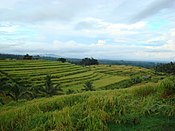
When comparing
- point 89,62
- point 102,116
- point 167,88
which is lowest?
point 89,62

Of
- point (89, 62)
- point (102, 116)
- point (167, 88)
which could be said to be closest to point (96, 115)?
point (102, 116)

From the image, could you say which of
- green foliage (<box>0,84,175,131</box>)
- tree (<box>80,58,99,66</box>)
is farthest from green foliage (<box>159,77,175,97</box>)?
tree (<box>80,58,99,66</box>)

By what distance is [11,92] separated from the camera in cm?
2717

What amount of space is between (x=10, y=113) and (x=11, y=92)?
72.0 feet

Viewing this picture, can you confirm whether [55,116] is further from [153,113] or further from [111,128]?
[153,113]

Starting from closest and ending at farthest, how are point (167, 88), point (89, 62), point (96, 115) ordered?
1. point (96, 115)
2. point (167, 88)
3. point (89, 62)

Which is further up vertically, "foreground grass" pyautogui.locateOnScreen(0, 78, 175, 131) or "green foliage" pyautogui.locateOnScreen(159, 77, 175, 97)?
"green foliage" pyautogui.locateOnScreen(159, 77, 175, 97)

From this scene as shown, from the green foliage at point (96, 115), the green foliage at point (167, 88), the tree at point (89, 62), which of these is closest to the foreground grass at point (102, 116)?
the green foliage at point (96, 115)

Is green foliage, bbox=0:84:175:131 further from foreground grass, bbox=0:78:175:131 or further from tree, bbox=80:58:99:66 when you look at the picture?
tree, bbox=80:58:99:66

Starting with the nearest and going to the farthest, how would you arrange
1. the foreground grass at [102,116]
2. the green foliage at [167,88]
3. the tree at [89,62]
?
the foreground grass at [102,116]
the green foliage at [167,88]
the tree at [89,62]

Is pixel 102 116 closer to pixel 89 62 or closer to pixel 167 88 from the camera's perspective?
pixel 167 88

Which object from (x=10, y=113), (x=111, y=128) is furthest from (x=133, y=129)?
(x=10, y=113)

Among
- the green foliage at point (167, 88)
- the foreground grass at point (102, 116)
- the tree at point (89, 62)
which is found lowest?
the tree at point (89, 62)

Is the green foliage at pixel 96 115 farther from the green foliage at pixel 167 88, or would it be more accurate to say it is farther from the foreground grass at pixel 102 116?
the green foliage at pixel 167 88
